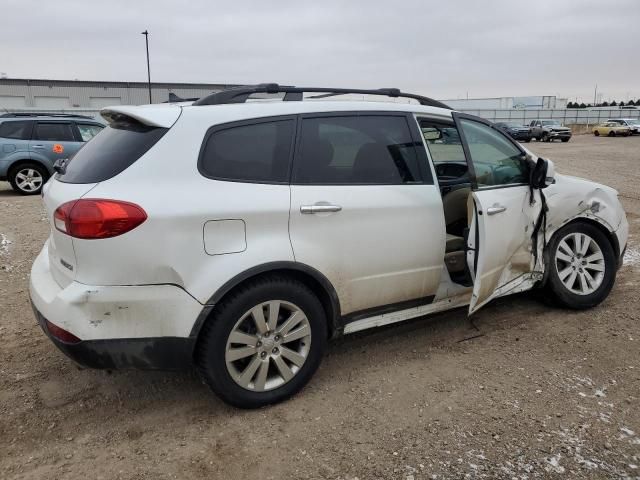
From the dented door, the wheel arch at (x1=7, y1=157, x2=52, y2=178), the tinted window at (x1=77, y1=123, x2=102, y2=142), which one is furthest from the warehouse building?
the dented door

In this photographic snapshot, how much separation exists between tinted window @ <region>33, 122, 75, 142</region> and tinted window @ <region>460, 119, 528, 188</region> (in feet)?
33.2

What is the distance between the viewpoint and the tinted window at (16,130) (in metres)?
11.2

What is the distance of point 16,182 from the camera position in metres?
11.2

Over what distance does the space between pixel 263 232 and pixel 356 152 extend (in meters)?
0.88

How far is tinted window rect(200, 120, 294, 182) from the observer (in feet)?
9.45

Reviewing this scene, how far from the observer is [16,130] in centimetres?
1127

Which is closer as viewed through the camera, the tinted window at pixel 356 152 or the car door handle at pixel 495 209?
the tinted window at pixel 356 152

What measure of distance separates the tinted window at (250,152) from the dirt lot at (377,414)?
1357mm

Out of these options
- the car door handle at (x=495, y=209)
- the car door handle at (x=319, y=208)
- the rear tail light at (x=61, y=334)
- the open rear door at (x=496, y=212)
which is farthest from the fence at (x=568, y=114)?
the rear tail light at (x=61, y=334)

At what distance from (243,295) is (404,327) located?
183cm

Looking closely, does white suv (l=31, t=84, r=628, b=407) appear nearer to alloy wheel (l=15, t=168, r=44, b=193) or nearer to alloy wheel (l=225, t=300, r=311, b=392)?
alloy wheel (l=225, t=300, r=311, b=392)

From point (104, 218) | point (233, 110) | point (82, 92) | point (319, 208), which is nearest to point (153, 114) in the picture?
point (233, 110)

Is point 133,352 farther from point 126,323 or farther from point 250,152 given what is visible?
point 250,152

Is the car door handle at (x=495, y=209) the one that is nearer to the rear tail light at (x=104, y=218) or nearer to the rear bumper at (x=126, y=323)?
the rear bumper at (x=126, y=323)
